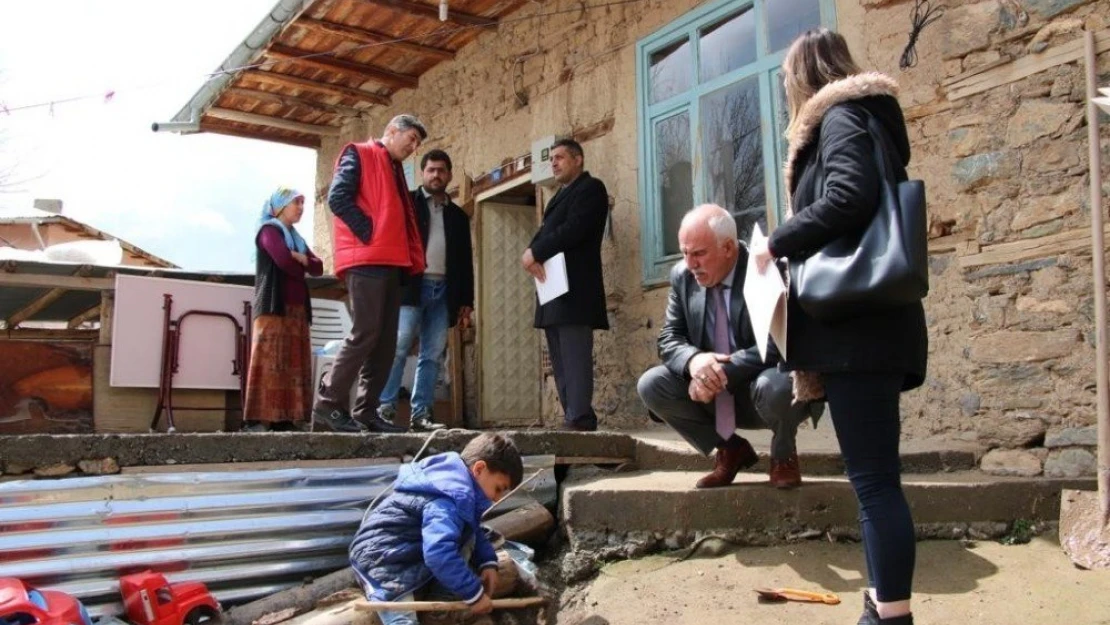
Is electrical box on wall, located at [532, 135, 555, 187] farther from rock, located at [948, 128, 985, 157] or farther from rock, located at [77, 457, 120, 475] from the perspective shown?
rock, located at [77, 457, 120, 475]

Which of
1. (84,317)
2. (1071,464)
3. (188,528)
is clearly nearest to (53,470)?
(188,528)

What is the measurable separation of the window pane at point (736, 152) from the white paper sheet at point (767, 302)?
2.69 m

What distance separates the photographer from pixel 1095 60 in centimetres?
352

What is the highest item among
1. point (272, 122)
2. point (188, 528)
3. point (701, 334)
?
point (272, 122)

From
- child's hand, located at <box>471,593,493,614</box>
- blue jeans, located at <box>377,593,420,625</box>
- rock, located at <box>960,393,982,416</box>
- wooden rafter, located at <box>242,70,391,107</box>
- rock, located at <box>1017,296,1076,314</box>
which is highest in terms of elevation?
wooden rafter, located at <box>242,70,391,107</box>

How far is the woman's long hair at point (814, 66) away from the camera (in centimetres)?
232

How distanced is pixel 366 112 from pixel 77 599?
638 cm

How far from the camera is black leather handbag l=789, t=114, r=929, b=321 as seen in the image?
1987mm

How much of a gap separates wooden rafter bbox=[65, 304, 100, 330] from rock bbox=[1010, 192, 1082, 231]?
6.73m

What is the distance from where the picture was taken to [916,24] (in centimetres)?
427

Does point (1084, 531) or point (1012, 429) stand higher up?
point (1012, 429)

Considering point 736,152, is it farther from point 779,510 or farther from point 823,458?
point 779,510

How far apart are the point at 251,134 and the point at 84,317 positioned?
2.57 meters

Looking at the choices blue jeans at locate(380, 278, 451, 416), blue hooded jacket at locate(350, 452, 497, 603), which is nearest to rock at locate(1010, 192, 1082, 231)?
blue hooded jacket at locate(350, 452, 497, 603)
